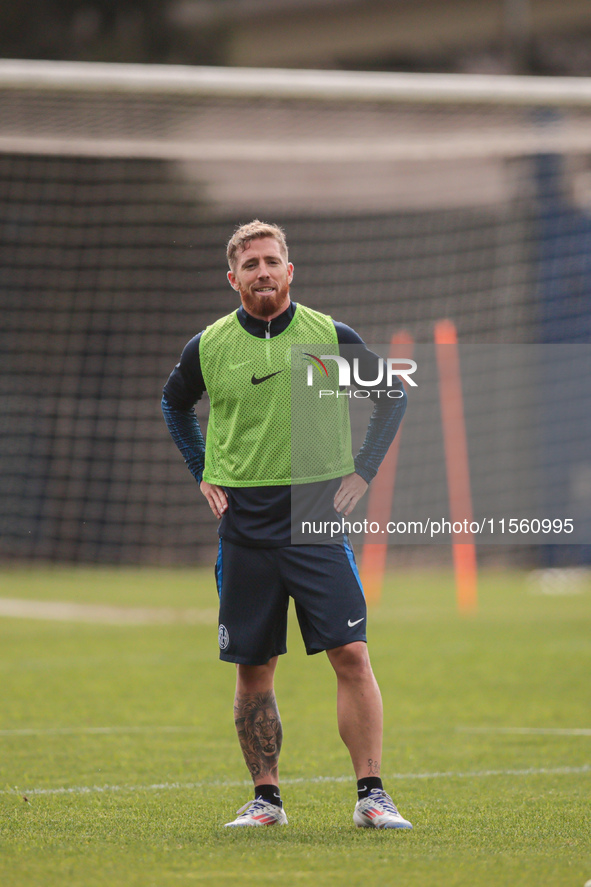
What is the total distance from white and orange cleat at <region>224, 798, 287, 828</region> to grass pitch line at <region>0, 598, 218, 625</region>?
725 cm

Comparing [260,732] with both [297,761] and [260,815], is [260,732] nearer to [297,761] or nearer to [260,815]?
[260,815]

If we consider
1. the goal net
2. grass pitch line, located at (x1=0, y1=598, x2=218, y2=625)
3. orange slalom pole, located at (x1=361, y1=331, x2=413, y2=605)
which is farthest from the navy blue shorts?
grass pitch line, located at (x1=0, y1=598, x2=218, y2=625)

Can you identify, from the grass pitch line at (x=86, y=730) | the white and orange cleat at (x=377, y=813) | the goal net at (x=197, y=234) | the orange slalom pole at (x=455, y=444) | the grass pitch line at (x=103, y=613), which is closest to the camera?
the white and orange cleat at (x=377, y=813)

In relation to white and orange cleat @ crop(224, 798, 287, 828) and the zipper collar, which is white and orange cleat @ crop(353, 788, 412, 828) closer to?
white and orange cleat @ crop(224, 798, 287, 828)

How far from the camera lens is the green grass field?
330cm

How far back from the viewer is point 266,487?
3900 mm

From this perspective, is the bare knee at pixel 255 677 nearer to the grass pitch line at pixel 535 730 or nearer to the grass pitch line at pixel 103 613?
the grass pitch line at pixel 535 730

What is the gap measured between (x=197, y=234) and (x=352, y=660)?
8894mm

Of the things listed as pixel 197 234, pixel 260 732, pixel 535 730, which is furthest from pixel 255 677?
pixel 197 234

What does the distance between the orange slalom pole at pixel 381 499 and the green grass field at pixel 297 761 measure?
1554mm

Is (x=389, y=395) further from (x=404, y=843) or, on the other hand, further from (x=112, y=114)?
(x=112, y=114)

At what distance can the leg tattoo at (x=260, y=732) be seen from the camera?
399 centimetres

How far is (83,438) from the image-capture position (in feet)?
36.7

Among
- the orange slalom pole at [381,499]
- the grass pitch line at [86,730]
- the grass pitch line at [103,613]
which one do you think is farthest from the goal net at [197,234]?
the grass pitch line at [86,730]
